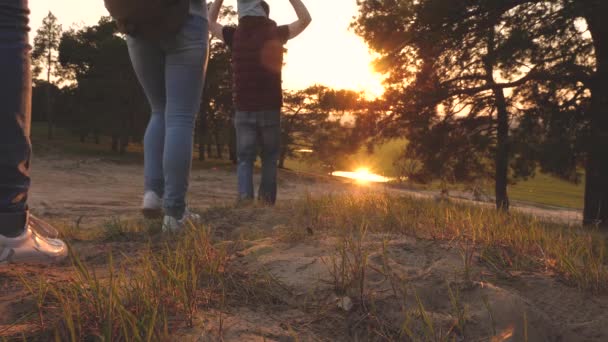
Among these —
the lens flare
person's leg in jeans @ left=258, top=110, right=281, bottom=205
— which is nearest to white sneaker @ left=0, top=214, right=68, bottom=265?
person's leg in jeans @ left=258, top=110, right=281, bottom=205

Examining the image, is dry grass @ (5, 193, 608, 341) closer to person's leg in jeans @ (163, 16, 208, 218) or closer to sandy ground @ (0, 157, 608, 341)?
sandy ground @ (0, 157, 608, 341)

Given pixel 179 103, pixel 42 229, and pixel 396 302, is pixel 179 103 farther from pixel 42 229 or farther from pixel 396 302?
pixel 396 302

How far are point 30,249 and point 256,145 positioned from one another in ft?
9.28

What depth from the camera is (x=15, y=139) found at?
1.51 metres

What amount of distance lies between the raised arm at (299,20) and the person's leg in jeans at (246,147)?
2.76 feet

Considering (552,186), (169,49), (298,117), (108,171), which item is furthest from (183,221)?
(552,186)

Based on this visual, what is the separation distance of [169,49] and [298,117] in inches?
1233

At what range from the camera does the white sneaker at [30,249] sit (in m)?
1.44

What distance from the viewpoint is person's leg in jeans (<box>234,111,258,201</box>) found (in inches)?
162

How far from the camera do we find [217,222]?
9.57 ft

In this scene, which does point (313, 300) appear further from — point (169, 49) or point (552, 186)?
point (552, 186)

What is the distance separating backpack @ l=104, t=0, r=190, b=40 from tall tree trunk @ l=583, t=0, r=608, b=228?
730 cm

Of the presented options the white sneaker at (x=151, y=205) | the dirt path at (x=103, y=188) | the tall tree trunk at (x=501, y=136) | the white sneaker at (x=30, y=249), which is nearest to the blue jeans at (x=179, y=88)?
the white sneaker at (x=151, y=205)

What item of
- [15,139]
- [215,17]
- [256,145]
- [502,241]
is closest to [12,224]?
[15,139]
